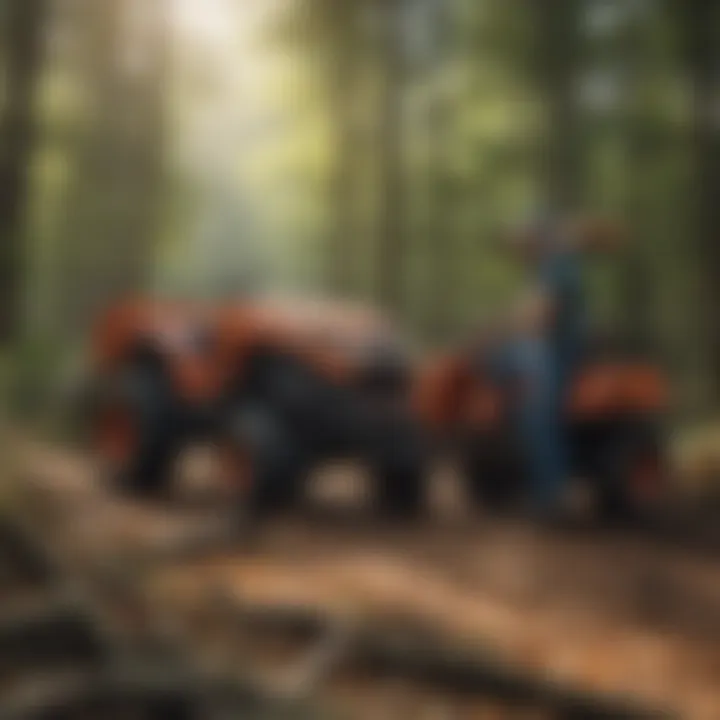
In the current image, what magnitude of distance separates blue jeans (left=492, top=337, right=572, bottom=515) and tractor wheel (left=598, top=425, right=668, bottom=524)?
0.17 ft

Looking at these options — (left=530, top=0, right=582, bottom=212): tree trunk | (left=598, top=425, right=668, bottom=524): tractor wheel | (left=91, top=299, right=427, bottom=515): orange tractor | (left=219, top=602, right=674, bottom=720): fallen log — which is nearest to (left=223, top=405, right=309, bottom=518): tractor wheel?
(left=91, top=299, right=427, bottom=515): orange tractor

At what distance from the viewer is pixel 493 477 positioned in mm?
1568

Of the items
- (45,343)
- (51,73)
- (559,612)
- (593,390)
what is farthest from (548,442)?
(51,73)

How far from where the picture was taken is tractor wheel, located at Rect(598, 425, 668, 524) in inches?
61.9

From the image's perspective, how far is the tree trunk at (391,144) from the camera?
1.60 metres

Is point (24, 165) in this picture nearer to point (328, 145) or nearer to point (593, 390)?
point (328, 145)

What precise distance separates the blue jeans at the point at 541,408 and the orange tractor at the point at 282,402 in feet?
0.40

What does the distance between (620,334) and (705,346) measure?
11 centimetres

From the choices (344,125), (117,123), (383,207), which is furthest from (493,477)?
(117,123)

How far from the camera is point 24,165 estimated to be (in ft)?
5.12

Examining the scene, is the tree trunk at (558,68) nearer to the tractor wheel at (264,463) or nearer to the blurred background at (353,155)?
the blurred background at (353,155)

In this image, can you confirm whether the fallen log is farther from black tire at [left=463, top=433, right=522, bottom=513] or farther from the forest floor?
black tire at [left=463, top=433, right=522, bottom=513]

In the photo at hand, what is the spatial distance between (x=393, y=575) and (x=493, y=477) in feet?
0.53

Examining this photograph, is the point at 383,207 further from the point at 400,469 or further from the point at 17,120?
the point at 17,120
